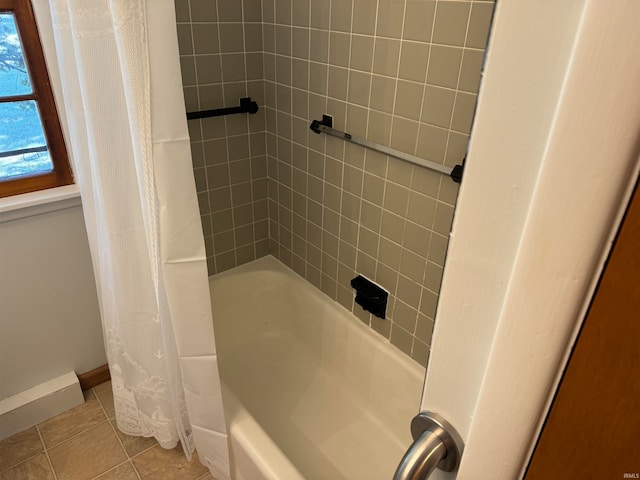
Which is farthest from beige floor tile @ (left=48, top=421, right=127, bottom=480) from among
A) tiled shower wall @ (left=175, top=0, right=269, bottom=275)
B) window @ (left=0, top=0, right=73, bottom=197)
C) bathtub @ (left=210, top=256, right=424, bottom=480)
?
window @ (left=0, top=0, right=73, bottom=197)

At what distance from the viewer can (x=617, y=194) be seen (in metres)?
0.24

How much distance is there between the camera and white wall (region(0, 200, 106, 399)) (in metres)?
1.44

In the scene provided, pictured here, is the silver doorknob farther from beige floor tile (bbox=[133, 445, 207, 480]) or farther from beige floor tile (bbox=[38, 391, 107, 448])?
beige floor tile (bbox=[38, 391, 107, 448])

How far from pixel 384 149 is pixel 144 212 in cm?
74

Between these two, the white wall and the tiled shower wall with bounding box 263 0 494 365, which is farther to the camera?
the white wall

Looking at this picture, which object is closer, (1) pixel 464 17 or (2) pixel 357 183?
(1) pixel 464 17

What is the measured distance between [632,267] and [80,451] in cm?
185

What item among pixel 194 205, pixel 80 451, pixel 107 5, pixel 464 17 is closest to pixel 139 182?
pixel 194 205

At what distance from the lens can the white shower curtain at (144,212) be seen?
0.89 metres

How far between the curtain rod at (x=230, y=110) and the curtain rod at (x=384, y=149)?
0.96 ft

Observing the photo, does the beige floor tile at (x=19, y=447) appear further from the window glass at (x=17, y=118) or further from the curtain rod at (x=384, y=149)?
the curtain rod at (x=384, y=149)

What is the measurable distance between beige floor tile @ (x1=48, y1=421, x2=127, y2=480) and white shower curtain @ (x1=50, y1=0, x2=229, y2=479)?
0.69 feet

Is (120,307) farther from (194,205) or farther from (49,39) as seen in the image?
(49,39)

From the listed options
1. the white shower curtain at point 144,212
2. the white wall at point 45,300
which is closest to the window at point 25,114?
the white wall at point 45,300
